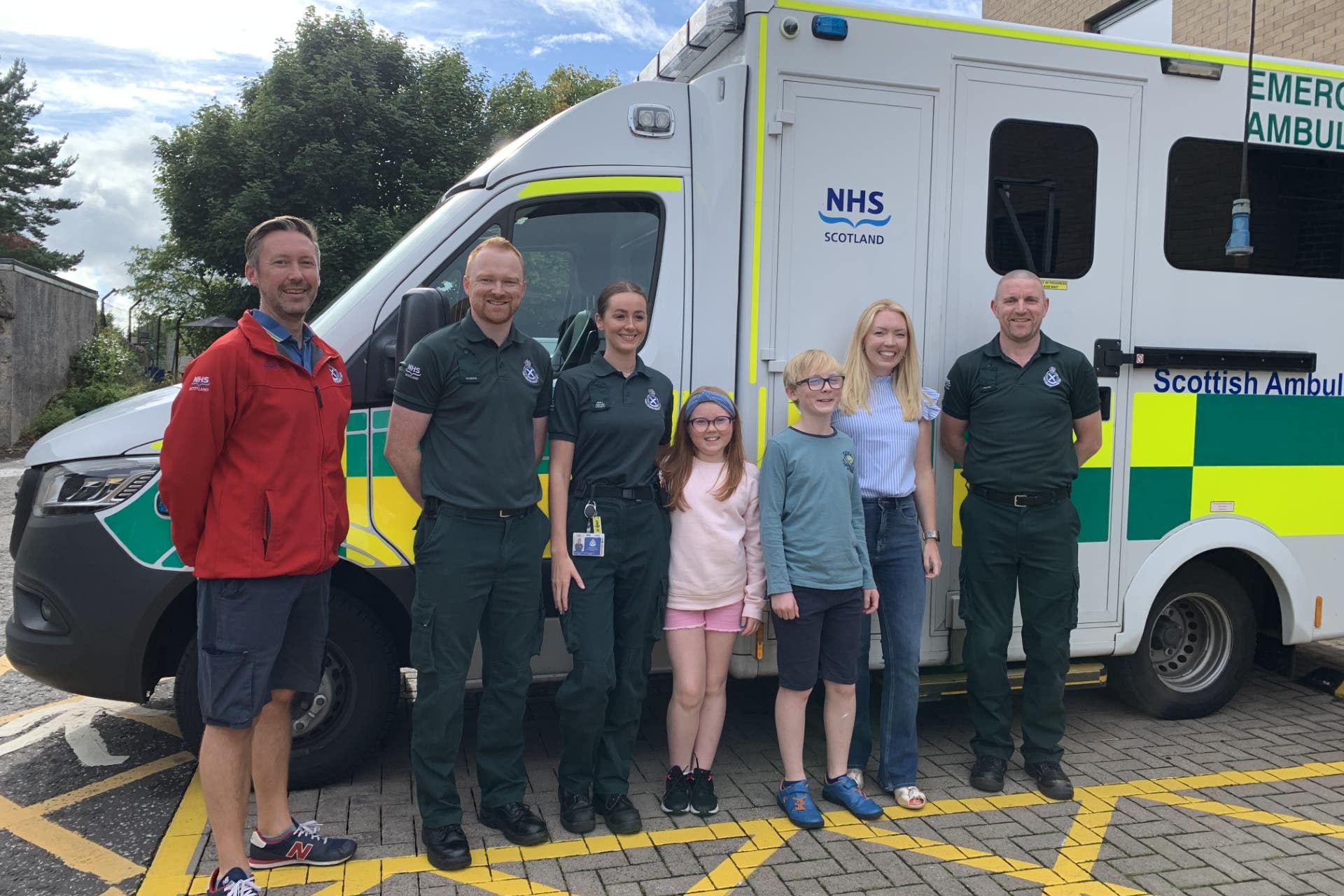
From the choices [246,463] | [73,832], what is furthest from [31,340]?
[246,463]

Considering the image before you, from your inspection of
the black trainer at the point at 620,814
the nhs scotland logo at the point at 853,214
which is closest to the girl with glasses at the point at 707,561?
the black trainer at the point at 620,814

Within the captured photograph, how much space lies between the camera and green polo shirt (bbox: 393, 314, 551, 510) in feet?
10.7

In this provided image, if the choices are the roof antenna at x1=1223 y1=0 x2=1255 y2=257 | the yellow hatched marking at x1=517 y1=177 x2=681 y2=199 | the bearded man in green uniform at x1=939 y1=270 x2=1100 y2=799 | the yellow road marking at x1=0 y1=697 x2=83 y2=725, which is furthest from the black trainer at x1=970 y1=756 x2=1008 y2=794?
the yellow road marking at x1=0 y1=697 x2=83 y2=725

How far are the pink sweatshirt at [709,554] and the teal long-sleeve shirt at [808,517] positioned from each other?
85mm

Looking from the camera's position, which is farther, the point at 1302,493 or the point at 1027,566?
the point at 1302,493

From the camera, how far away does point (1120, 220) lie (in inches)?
173

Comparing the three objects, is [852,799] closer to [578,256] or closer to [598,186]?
[578,256]

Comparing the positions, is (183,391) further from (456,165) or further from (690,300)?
(456,165)

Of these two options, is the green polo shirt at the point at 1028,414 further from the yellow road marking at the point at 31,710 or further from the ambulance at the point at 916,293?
the yellow road marking at the point at 31,710

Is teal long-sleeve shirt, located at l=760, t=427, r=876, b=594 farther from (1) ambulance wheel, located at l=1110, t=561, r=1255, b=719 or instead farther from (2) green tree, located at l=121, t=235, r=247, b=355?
(2) green tree, located at l=121, t=235, r=247, b=355

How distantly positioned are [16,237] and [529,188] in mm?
45203

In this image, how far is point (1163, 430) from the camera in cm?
449

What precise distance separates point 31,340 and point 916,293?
1957cm

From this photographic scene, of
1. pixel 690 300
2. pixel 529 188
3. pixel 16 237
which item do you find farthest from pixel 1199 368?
pixel 16 237
